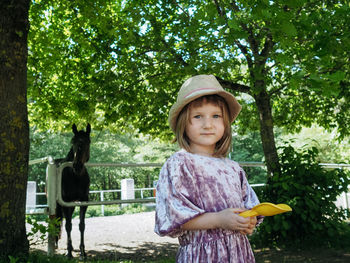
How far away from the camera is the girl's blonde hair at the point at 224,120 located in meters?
2.08

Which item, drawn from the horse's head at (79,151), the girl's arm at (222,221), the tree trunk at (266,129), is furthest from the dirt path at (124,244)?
the girl's arm at (222,221)

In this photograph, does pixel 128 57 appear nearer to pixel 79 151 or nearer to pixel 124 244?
pixel 79 151

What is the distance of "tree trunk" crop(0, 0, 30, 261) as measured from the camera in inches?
148

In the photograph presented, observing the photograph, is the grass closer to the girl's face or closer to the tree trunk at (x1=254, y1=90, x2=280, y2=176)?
the tree trunk at (x1=254, y1=90, x2=280, y2=176)

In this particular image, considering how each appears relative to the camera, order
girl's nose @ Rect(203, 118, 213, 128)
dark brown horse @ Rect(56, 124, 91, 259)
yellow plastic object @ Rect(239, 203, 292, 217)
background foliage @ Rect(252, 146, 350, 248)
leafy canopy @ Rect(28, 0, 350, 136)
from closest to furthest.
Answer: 1. yellow plastic object @ Rect(239, 203, 292, 217)
2. girl's nose @ Rect(203, 118, 213, 128)
3. background foliage @ Rect(252, 146, 350, 248)
4. dark brown horse @ Rect(56, 124, 91, 259)
5. leafy canopy @ Rect(28, 0, 350, 136)

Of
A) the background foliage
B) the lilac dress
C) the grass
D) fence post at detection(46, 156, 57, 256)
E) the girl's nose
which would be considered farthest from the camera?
the background foliage

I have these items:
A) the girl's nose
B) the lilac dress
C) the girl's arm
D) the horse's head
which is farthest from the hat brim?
the horse's head

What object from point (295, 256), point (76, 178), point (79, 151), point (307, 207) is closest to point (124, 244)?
point (76, 178)

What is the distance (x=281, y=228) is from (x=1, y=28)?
498cm

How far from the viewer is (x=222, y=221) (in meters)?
1.75

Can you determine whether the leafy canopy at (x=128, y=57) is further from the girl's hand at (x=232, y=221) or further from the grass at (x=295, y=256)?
the girl's hand at (x=232, y=221)

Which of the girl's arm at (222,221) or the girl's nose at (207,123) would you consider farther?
the girl's nose at (207,123)

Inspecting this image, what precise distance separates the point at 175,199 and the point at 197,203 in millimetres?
132

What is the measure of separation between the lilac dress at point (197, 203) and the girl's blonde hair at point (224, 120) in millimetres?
125
